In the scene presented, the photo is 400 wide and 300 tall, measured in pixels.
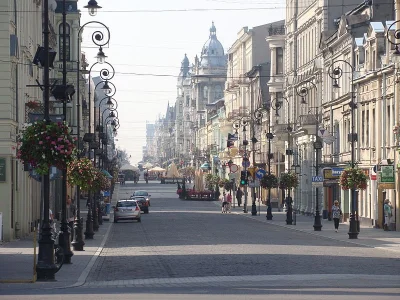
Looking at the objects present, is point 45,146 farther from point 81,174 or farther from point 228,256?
point 81,174

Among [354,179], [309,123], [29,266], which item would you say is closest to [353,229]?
[354,179]

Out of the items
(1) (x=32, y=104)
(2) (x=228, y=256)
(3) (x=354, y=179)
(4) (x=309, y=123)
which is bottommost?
(2) (x=228, y=256)

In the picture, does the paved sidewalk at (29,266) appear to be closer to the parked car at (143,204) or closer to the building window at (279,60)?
the parked car at (143,204)

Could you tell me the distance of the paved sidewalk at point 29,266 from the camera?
77.6ft

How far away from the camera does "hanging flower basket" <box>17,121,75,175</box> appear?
976 inches

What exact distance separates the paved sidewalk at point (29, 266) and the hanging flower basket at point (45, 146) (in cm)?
244

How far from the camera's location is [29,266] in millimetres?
28906

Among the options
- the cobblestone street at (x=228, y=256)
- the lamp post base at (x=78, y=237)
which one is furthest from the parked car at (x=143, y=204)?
the lamp post base at (x=78, y=237)

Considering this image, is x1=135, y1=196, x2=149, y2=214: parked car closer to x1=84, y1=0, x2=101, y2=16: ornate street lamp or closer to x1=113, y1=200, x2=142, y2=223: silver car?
x1=113, y1=200, x2=142, y2=223: silver car

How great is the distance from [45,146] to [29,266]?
5.18m

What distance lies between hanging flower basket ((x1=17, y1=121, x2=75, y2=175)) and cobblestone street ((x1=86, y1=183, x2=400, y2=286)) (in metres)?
2.73

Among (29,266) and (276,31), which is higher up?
(276,31)

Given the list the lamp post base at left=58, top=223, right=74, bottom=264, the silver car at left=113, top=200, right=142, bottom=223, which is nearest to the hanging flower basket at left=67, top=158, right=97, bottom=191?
the lamp post base at left=58, top=223, right=74, bottom=264

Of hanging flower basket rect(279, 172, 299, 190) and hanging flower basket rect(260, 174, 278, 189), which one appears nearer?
hanging flower basket rect(279, 172, 299, 190)
